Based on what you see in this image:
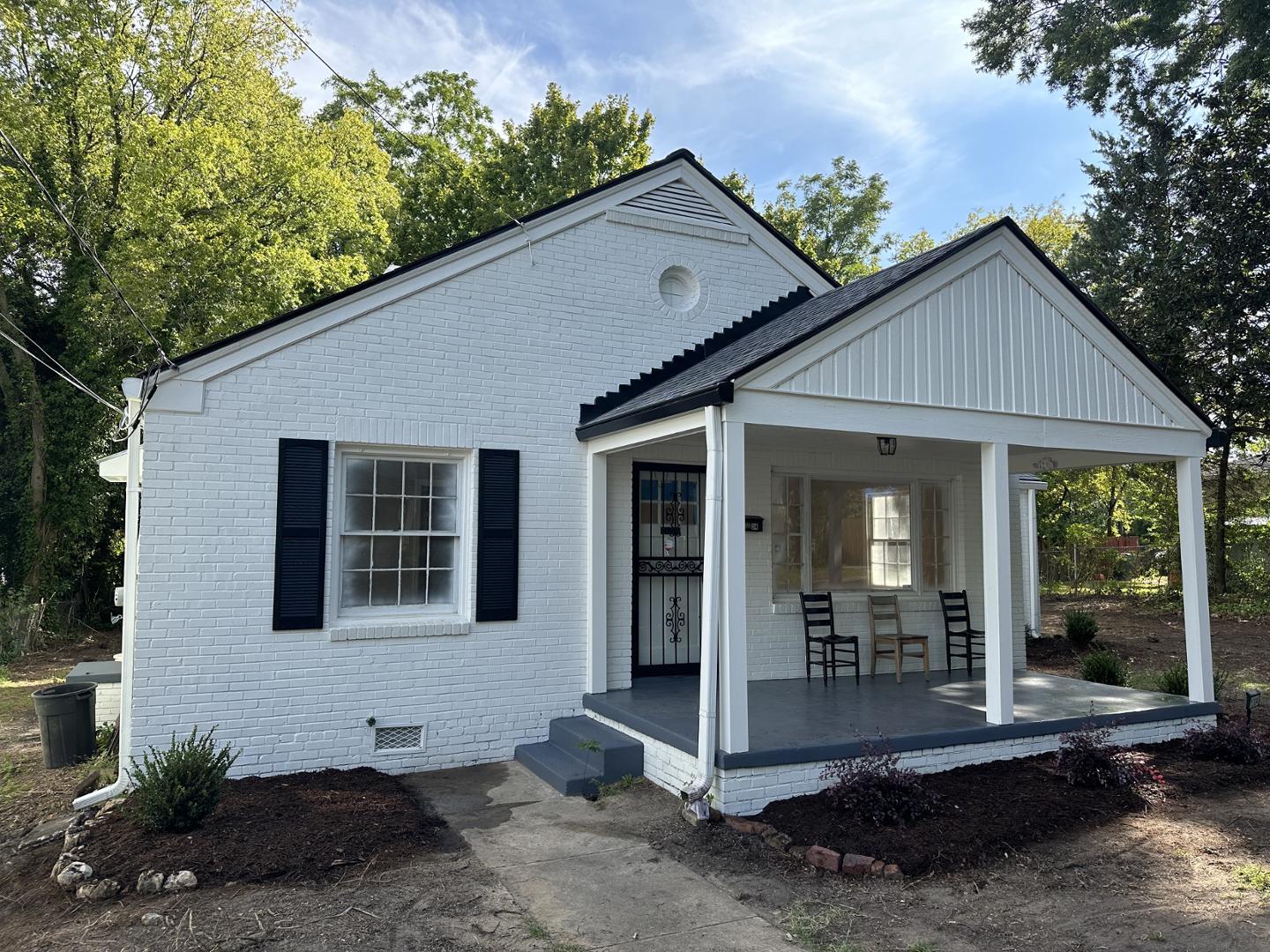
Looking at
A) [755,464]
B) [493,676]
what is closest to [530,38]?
[755,464]

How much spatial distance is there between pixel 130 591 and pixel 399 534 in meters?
2.03

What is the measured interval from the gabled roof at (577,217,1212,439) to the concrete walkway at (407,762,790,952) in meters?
2.98

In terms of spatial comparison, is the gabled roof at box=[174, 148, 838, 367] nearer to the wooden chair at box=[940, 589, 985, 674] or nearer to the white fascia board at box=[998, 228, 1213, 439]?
the white fascia board at box=[998, 228, 1213, 439]

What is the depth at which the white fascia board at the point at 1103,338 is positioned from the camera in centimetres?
716

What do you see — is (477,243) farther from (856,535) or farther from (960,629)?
(960,629)

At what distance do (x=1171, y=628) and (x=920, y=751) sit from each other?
1323 cm

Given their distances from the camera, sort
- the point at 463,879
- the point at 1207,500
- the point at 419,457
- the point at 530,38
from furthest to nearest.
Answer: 1. the point at 1207,500
2. the point at 530,38
3. the point at 419,457
4. the point at 463,879

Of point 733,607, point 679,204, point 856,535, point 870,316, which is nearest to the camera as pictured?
point 733,607

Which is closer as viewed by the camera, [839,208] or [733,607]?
[733,607]

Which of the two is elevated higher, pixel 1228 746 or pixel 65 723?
pixel 65 723

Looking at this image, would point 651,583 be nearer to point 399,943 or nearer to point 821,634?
point 821,634

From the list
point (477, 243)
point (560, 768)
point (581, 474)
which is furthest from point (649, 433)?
point (560, 768)

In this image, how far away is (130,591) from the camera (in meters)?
6.31

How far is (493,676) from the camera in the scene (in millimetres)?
7336
